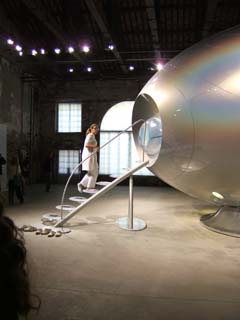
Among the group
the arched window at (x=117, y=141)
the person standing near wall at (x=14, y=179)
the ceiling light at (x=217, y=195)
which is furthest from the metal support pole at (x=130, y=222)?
the arched window at (x=117, y=141)

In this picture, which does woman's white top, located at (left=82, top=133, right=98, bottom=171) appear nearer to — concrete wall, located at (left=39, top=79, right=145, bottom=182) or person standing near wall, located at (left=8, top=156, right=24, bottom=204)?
person standing near wall, located at (left=8, top=156, right=24, bottom=204)

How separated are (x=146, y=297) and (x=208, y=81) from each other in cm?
281

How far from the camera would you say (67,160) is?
13.0 m

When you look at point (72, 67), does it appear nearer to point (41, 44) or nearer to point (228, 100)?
point (41, 44)

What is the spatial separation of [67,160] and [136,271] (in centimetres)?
992

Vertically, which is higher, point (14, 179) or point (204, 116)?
point (204, 116)

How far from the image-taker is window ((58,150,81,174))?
42.3 ft

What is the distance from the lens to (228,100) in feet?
12.7

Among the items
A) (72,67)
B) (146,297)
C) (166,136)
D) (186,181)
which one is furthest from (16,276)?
(72,67)

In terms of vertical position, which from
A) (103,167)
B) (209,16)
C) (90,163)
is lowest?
(103,167)

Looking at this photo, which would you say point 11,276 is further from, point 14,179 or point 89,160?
point 14,179

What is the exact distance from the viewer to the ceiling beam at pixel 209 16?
7109 millimetres

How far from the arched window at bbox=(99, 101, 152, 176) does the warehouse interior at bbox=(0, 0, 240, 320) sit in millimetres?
62

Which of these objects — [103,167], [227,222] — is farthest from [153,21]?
[103,167]
